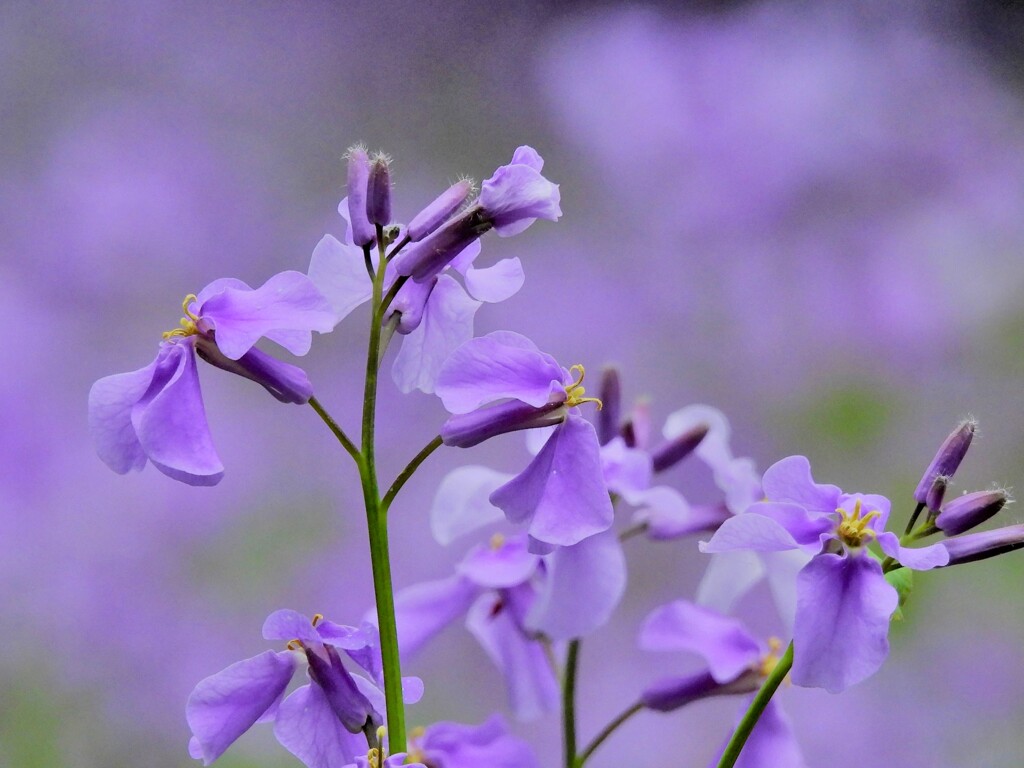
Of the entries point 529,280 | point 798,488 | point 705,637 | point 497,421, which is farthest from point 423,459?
point 529,280

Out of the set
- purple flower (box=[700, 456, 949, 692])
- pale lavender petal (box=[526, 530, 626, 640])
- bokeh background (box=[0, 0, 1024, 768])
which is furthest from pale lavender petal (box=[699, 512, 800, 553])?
bokeh background (box=[0, 0, 1024, 768])

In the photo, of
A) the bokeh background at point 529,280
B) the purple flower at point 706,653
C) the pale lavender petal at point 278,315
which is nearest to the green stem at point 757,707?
the purple flower at point 706,653

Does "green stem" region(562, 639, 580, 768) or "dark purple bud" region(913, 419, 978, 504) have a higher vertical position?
"dark purple bud" region(913, 419, 978, 504)

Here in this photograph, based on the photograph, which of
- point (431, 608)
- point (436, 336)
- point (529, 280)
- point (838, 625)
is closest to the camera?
point (838, 625)

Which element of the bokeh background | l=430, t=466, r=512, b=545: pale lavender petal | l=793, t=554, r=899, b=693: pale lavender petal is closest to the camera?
l=793, t=554, r=899, b=693: pale lavender petal

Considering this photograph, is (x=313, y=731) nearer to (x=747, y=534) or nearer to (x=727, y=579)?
(x=747, y=534)

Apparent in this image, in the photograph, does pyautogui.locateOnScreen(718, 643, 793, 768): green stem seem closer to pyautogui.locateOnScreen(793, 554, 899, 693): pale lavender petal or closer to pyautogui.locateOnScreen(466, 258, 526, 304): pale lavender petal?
pyautogui.locateOnScreen(793, 554, 899, 693): pale lavender petal

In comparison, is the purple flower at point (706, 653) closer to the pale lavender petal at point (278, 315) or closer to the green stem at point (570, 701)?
the green stem at point (570, 701)
